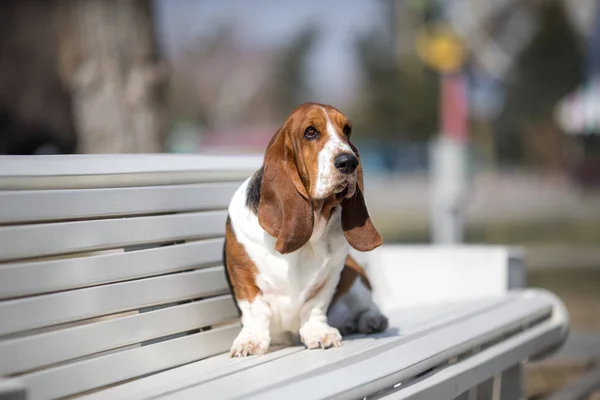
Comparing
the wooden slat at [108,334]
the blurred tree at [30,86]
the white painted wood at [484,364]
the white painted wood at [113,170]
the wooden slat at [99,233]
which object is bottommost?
the white painted wood at [484,364]

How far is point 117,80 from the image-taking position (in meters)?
7.47

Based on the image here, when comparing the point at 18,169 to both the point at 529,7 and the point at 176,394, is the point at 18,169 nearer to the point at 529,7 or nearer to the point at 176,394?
the point at 176,394

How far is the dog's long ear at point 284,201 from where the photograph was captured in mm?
2896

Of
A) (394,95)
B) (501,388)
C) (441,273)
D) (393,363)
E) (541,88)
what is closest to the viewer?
(393,363)

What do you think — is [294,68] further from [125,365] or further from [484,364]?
[125,365]

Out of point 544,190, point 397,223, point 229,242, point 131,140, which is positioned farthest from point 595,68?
point 229,242

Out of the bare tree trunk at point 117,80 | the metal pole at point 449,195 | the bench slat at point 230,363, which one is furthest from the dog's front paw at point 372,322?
the metal pole at point 449,195

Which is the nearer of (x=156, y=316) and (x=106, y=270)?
Answer: (x=106, y=270)

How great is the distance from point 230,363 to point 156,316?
0.30 m

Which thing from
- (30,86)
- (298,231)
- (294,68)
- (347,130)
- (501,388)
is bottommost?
(501,388)

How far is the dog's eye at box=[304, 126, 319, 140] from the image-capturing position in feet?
9.57

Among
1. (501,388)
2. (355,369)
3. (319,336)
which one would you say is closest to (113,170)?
(319,336)

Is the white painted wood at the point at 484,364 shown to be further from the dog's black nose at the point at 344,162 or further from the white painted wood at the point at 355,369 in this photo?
the dog's black nose at the point at 344,162

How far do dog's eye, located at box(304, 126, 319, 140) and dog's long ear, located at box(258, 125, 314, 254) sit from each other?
6cm
